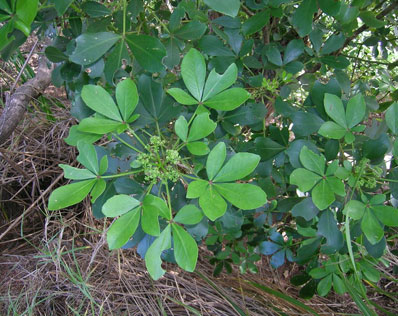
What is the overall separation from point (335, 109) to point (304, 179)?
18cm

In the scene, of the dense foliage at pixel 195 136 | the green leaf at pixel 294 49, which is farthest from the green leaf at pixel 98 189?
the green leaf at pixel 294 49

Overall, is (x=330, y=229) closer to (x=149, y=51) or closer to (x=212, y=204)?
(x=212, y=204)

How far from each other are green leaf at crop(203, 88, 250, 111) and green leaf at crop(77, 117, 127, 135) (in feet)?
0.63

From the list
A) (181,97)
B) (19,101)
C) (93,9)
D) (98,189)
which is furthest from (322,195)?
(19,101)

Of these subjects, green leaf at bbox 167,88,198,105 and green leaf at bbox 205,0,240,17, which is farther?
green leaf at bbox 167,88,198,105

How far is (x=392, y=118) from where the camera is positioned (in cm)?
83

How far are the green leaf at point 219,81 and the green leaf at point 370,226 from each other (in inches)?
16.5

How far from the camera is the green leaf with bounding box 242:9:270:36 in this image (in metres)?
0.90

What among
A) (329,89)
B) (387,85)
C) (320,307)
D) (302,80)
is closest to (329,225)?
(329,89)

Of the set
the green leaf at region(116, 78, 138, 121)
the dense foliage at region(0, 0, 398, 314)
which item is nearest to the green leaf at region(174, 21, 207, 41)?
the dense foliage at region(0, 0, 398, 314)

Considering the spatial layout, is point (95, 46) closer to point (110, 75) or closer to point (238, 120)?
point (110, 75)

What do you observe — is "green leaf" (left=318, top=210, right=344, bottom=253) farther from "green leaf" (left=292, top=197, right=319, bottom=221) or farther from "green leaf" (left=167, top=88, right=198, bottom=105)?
"green leaf" (left=167, top=88, right=198, bottom=105)

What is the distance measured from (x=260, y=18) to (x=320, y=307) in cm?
120

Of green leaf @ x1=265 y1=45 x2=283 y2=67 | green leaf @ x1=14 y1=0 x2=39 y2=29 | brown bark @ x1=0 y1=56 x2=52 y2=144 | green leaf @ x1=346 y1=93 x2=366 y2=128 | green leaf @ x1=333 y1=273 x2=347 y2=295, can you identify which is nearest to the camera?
green leaf @ x1=14 y1=0 x2=39 y2=29
